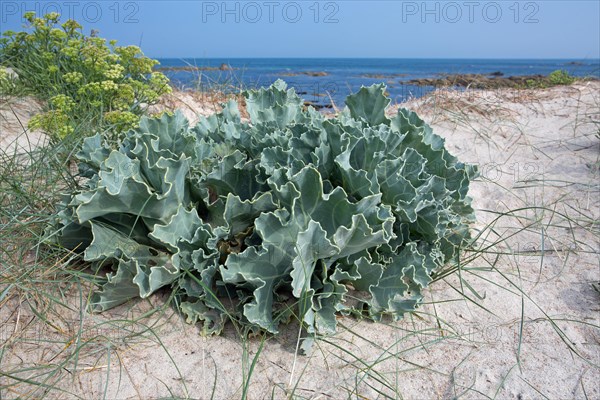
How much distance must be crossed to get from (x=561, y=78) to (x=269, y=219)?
22.3 feet

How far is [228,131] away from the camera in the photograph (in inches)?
107

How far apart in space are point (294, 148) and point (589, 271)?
1.95 meters

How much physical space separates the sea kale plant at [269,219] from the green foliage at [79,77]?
1214 mm

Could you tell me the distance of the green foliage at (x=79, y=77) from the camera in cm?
370

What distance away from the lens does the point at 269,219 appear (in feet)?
6.67

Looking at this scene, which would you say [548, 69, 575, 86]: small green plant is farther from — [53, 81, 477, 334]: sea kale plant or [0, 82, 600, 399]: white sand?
[53, 81, 477, 334]: sea kale plant

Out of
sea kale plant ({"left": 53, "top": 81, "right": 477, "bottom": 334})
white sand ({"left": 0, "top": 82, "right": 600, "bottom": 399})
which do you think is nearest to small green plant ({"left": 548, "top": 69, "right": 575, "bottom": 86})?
white sand ({"left": 0, "top": 82, "right": 600, "bottom": 399})

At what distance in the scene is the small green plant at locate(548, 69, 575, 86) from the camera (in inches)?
281

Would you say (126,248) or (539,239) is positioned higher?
(126,248)

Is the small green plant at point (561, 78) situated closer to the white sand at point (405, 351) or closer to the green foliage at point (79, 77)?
the white sand at point (405, 351)

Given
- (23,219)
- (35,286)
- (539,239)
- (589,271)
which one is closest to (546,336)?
(589,271)

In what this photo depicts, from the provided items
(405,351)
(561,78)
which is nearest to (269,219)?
(405,351)

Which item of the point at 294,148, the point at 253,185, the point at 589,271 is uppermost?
the point at 294,148

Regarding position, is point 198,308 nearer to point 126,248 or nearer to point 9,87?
point 126,248
